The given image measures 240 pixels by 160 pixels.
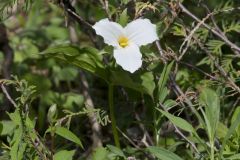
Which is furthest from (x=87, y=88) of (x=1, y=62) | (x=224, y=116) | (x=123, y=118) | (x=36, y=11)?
(x=36, y=11)

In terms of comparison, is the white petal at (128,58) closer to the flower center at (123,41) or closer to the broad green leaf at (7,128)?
the flower center at (123,41)

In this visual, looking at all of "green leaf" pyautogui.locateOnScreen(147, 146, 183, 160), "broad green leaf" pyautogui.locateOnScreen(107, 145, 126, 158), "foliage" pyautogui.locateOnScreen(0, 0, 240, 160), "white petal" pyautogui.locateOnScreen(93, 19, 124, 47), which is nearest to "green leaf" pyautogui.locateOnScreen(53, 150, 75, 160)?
"foliage" pyautogui.locateOnScreen(0, 0, 240, 160)

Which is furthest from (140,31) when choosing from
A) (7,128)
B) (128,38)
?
→ (7,128)

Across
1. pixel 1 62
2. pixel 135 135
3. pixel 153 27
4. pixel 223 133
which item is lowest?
pixel 135 135

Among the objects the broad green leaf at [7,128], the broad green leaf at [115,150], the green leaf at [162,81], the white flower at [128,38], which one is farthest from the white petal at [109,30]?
the broad green leaf at [7,128]

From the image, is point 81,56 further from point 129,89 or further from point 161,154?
point 161,154

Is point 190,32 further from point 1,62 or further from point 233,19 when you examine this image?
point 1,62
